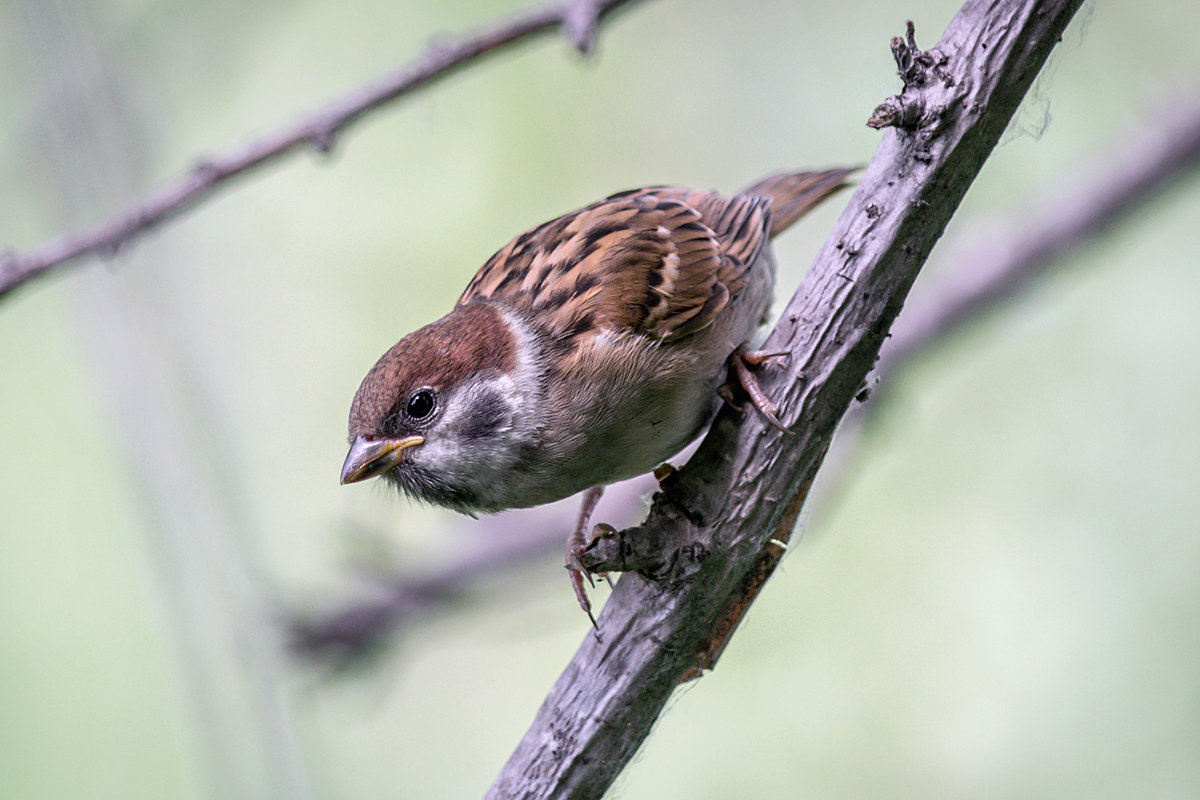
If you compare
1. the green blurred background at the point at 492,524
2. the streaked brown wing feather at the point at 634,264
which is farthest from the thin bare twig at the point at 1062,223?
the streaked brown wing feather at the point at 634,264

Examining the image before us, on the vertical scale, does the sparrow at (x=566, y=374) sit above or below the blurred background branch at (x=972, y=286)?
above

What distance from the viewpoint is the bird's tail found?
2902 millimetres

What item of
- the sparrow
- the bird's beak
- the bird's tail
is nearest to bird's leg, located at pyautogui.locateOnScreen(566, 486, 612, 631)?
the sparrow

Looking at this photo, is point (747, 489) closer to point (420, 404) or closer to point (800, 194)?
point (420, 404)

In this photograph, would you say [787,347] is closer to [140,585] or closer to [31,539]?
[140,585]

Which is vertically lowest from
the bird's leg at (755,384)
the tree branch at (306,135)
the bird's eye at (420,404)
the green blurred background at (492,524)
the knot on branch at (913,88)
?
the green blurred background at (492,524)

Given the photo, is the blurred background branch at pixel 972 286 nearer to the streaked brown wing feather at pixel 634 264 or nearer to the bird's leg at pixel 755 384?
the streaked brown wing feather at pixel 634 264

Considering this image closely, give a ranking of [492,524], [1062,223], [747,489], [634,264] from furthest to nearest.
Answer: [492,524]
[1062,223]
[634,264]
[747,489]

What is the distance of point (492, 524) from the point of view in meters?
4.29

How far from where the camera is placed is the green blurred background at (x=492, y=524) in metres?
3.40

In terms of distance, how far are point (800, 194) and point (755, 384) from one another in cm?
104

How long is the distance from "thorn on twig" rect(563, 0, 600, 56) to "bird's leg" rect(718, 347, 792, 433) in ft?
2.54

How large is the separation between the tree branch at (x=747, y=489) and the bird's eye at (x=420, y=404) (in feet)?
1.87

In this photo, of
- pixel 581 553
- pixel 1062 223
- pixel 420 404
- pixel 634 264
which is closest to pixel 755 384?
pixel 581 553
